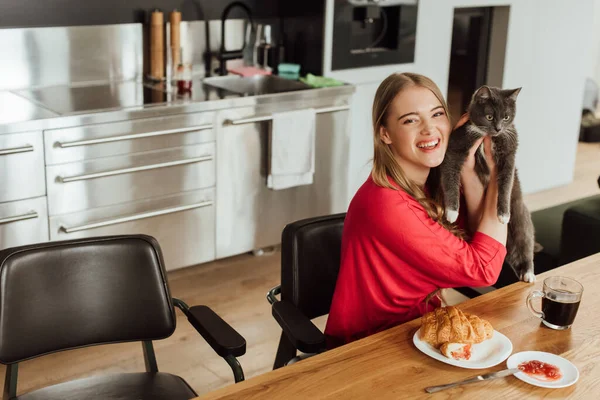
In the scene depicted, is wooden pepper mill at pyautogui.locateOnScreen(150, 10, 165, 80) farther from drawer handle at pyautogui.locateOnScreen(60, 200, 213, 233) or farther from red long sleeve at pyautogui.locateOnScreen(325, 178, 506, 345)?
red long sleeve at pyautogui.locateOnScreen(325, 178, 506, 345)

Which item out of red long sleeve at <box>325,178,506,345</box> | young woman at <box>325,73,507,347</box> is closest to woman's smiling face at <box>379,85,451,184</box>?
young woman at <box>325,73,507,347</box>

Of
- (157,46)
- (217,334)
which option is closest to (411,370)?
(217,334)

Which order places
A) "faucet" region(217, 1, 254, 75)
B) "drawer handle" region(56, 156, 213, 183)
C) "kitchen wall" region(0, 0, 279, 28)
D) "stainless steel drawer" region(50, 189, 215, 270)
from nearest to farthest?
"drawer handle" region(56, 156, 213, 183) < "stainless steel drawer" region(50, 189, 215, 270) < "kitchen wall" region(0, 0, 279, 28) < "faucet" region(217, 1, 254, 75)

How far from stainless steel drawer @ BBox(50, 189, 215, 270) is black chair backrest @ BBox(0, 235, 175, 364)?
139 centimetres

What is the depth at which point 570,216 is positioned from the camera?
350 cm

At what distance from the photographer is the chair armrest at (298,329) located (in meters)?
1.82

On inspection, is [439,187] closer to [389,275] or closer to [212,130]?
[389,275]

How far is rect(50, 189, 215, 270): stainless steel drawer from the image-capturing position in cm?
330

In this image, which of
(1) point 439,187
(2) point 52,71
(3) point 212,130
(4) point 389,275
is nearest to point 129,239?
(4) point 389,275

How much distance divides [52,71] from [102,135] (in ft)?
2.21

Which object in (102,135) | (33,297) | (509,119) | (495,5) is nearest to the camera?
(509,119)

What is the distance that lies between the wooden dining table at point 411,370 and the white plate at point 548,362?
0.04 ft

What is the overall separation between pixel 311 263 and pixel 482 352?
0.62 meters

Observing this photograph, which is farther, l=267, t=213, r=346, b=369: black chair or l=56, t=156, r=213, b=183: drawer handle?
l=56, t=156, r=213, b=183: drawer handle
